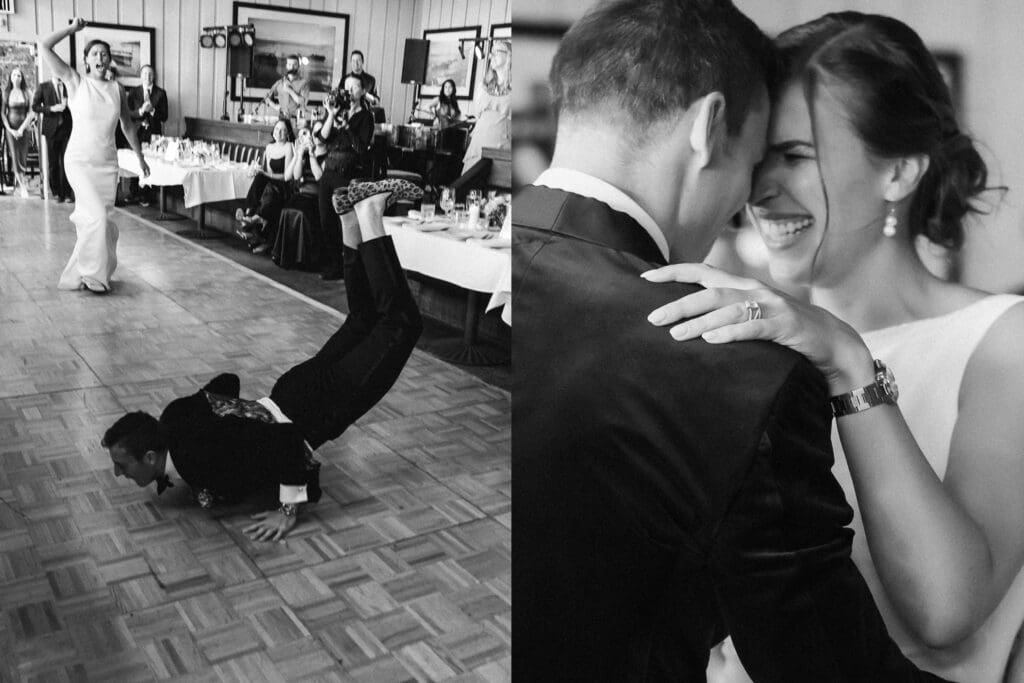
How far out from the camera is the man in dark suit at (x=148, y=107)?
5.84 meters

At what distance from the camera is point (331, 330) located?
4738 millimetres

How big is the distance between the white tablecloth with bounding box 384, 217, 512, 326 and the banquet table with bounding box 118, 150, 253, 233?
266 cm

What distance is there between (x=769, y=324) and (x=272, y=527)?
7.51ft

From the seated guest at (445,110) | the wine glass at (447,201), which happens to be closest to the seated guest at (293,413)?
the wine glass at (447,201)

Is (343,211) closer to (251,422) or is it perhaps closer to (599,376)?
(251,422)

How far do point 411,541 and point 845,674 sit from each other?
214cm

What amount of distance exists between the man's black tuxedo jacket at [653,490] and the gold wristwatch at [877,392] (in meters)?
0.02

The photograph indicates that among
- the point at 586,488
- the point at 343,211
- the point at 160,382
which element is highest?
the point at 586,488

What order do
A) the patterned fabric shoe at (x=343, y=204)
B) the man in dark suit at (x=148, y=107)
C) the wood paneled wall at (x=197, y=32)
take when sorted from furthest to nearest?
the man in dark suit at (x=148, y=107)
the wood paneled wall at (x=197, y=32)
the patterned fabric shoe at (x=343, y=204)

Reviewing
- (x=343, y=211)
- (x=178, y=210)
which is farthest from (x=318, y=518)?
(x=178, y=210)

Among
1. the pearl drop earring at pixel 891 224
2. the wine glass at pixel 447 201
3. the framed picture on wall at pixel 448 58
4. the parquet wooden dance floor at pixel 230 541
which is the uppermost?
the framed picture on wall at pixel 448 58

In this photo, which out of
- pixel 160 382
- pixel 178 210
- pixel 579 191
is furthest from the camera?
pixel 178 210

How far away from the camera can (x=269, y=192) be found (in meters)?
6.05

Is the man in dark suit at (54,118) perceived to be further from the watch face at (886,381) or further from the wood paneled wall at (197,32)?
the watch face at (886,381)
